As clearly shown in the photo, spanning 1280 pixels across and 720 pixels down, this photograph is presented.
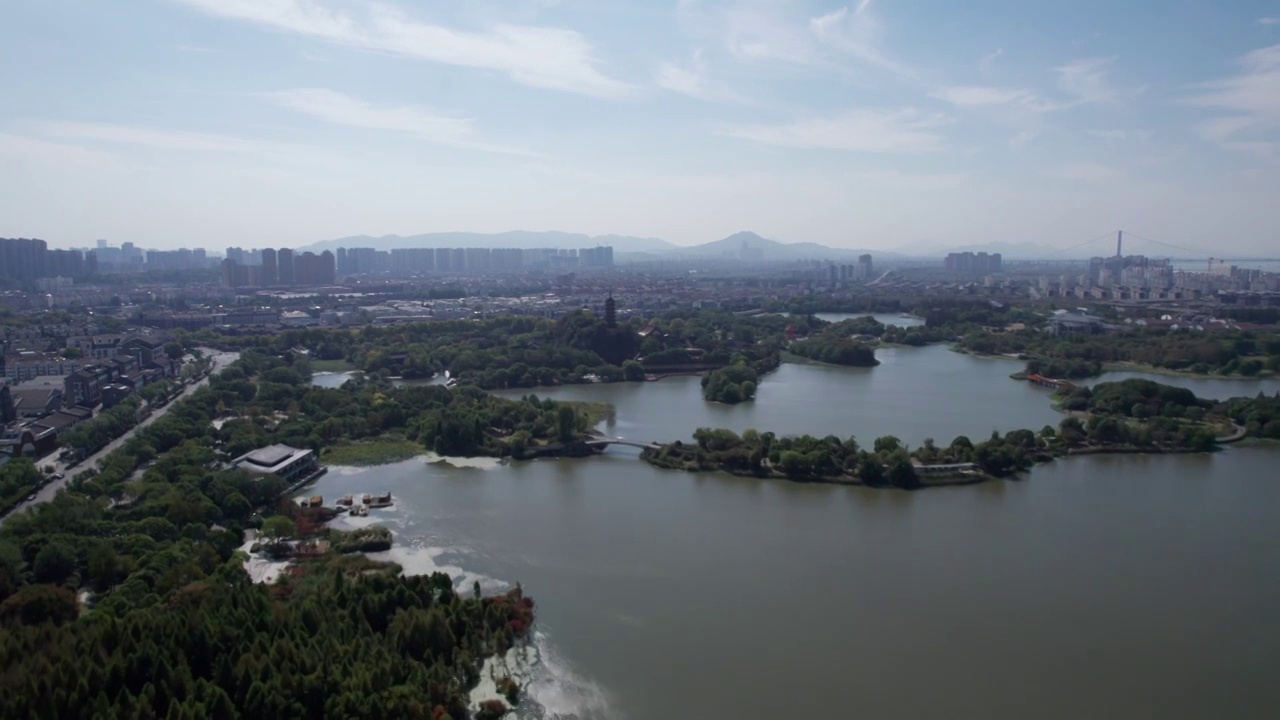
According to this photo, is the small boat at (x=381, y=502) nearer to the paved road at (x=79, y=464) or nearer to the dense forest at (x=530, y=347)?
the paved road at (x=79, y=464)

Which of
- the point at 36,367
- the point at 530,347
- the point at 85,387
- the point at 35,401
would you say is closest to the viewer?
the point at 35,401

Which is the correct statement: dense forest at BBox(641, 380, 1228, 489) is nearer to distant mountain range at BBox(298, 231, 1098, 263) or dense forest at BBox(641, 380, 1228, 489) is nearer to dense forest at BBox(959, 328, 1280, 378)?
dense forest at BBox(959, 328, 1280, 378)

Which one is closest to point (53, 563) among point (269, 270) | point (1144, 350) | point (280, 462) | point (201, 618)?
point (201, 618)

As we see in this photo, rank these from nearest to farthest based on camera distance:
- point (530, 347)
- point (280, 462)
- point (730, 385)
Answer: point (280, 462) < point (730, 385) < point (530, 347)

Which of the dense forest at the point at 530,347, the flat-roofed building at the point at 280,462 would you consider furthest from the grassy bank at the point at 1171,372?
the flat-roofed building at the point at 280,462

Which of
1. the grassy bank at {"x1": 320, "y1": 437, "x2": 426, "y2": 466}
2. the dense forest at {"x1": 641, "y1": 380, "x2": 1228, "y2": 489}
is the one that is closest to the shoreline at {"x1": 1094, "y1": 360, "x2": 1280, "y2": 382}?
the dense forest at {"x1": 641, "y1": 380, "x2": 1228, "y2": 489}

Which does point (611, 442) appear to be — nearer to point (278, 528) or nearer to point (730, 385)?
point (730, 385)

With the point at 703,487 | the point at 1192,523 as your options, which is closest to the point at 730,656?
the point at 703,487
